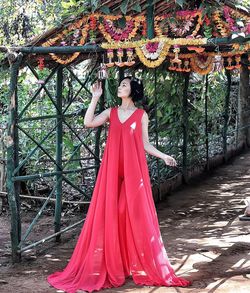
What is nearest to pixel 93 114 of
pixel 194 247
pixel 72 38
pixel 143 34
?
pixel 72 38

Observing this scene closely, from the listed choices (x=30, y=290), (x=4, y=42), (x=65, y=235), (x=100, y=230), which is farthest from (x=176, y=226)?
(x=4, y=42)

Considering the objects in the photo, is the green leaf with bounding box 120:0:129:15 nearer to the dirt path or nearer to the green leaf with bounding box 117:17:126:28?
the green leaf with bounding box 117:17:126:28

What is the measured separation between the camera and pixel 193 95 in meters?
10.9

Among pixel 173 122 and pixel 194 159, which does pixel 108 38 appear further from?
pixel 194 159

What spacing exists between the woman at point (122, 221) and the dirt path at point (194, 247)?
154 mm

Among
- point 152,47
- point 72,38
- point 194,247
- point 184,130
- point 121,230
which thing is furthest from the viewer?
point 184,130

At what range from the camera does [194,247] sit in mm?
5914

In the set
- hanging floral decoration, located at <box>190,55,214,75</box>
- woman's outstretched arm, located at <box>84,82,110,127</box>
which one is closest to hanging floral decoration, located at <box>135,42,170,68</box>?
woman's outstretched arm, located at <box>84,82,110,127</box>

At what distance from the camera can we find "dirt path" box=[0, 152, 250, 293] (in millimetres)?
4719

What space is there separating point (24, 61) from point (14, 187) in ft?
4.01

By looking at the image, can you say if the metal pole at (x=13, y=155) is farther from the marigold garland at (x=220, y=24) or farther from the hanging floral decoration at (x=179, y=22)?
the marigold garland at (x=220, y=24)

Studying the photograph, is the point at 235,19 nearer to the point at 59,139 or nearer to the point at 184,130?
the point at 59,139

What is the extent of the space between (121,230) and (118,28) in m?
1.89

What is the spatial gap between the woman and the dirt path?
154mm
